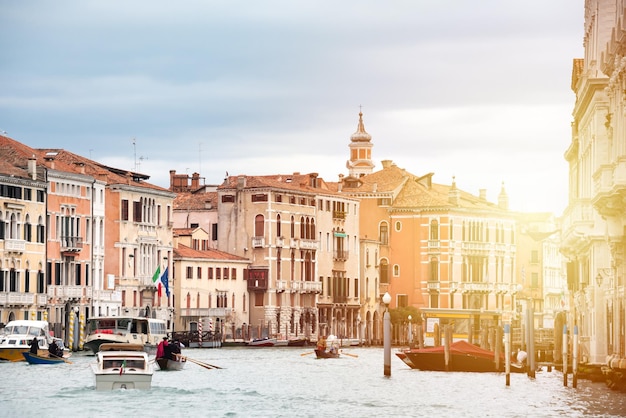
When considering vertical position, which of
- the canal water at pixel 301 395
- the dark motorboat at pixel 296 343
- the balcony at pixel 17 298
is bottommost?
the canal water at pixel 301 395

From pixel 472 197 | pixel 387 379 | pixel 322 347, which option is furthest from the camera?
pixel 472 197

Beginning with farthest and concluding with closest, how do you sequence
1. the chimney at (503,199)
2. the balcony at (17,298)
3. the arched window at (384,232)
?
the chimney at (503,199), the arched window at (384,232), the balcony at (17,298)

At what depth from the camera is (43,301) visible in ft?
258

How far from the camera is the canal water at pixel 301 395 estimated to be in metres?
42.2

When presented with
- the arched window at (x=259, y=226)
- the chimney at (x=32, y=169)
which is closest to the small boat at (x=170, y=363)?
the chimney at (x=32, y=169)

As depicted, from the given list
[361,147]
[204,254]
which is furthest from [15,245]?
[361,147]

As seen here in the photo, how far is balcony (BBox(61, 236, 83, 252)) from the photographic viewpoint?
8186 centimetres

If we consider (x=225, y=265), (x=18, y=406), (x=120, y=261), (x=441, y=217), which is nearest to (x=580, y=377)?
(x=18, y=406)

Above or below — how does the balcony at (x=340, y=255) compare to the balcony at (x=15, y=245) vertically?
above

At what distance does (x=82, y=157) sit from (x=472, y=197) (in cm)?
3977

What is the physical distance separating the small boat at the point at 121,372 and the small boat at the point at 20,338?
628 inches

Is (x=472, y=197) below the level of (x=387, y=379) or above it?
above

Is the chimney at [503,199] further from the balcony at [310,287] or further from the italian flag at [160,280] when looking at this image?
the italian flag at [160,280]

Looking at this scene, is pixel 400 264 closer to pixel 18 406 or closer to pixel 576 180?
pixel 576 180
